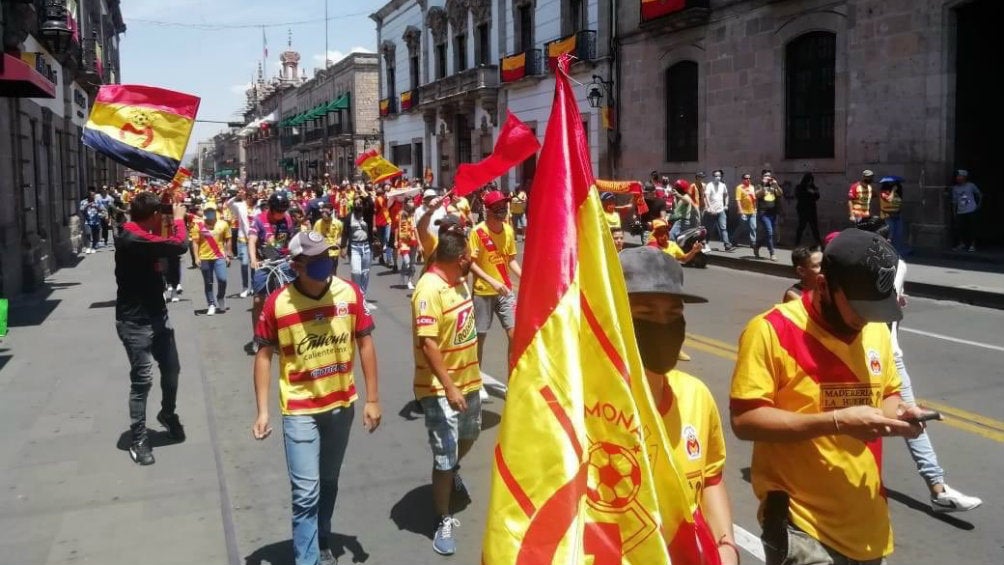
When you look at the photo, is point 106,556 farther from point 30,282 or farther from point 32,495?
point 30,282

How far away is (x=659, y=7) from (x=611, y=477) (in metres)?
23.2

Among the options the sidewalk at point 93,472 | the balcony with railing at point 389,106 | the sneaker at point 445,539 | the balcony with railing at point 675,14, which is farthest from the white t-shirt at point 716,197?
the balcony with railing at point 389,106

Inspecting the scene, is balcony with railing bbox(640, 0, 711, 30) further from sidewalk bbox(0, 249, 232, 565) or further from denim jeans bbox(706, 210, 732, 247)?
sidewalk bbox(0, 249, 232, 565)

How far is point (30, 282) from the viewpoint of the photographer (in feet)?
50.4

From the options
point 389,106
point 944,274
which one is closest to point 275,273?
point 944,274

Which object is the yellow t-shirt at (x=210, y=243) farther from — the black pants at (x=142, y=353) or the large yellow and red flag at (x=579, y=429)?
the large yellow and red flag at (x=579, y=429)

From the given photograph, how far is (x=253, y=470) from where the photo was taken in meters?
6.03

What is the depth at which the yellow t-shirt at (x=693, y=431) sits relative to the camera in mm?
2447

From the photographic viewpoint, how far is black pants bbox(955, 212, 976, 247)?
1647 centimetres

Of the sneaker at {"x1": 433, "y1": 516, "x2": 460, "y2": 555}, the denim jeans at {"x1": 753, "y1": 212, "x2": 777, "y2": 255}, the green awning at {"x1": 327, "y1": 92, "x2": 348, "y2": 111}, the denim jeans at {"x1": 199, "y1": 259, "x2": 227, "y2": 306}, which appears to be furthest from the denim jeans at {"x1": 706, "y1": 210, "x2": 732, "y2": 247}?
the green awning at {"x1": 327, "y1": 92, "x2": 348, "y2": 111}

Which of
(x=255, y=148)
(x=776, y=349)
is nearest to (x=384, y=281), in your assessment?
(x=776, y=349)

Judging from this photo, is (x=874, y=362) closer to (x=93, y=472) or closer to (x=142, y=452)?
(x=142, y=452)

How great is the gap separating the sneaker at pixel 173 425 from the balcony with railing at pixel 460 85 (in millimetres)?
29091

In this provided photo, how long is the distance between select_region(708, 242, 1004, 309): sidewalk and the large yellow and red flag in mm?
12161
